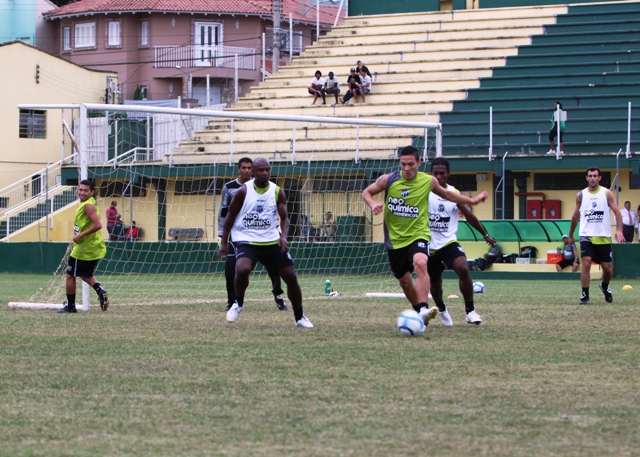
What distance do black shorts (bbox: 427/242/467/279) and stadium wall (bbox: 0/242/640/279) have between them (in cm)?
1191

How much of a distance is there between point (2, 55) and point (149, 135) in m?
11.4

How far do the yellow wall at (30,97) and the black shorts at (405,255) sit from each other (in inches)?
1176

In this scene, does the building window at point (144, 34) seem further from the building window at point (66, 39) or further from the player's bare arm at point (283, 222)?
the player's bare arm at point (283, 222)

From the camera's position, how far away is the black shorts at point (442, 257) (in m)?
11.5

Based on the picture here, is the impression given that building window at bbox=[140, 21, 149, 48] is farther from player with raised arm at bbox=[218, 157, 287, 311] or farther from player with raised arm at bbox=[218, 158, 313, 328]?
player with raised arm at bbox=[218, 158, 313, 328]

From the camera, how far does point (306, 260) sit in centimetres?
2528

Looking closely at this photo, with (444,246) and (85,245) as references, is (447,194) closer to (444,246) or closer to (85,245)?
(444,246)

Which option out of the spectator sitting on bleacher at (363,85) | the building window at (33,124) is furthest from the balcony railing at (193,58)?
the spectator sitting on bleacher at (363,85)

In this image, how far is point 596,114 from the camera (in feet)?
100

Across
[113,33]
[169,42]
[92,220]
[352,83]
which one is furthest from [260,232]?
[113,33]

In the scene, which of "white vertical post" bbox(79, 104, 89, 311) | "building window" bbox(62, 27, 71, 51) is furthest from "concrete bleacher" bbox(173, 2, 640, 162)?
"building window" bbox(62, 27, 71, 51)

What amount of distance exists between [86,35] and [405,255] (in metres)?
50.9

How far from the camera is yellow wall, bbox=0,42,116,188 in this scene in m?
40.1

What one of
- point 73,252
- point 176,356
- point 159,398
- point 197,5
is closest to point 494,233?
point 73,252
